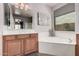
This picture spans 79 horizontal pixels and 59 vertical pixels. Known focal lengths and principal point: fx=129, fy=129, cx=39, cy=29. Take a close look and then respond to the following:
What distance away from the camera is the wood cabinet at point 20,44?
1920 millimetres

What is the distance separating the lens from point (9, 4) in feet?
6.37

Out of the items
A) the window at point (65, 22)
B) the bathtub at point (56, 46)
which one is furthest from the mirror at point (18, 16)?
the window at point (65, 22)

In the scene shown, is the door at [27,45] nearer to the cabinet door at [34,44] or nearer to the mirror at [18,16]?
the cabinet door at [34,44]

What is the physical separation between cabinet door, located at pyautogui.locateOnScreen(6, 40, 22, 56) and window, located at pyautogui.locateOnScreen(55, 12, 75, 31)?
0.63 metres

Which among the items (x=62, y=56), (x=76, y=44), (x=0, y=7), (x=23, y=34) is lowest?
(x=62, y=56)

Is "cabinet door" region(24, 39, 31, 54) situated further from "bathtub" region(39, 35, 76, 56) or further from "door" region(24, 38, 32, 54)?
"bathtub" region(39, 35, 76, 56)

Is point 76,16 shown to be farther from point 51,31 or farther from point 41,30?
point 41,30

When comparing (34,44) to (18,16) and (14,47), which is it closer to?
(14,47)

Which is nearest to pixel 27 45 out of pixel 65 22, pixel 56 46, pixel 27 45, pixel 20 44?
pixel 27 45

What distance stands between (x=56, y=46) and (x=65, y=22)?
0.39 m

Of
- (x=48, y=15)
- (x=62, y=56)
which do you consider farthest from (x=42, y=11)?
(x=62, y=56)

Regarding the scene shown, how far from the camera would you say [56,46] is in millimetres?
1989

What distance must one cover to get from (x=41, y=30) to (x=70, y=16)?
1.58 feet

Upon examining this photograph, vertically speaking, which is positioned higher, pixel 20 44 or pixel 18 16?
pixel 18 16
